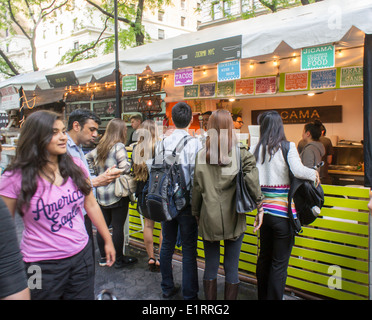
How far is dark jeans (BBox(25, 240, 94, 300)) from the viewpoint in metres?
1.84

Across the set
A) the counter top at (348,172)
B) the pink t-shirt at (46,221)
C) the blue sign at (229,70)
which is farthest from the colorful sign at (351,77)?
the pink t-shirt at (46,221)

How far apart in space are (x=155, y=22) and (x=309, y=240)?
43566 millimetres

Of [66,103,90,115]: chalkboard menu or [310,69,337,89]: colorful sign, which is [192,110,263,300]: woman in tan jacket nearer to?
[310,69,337,89]: colorful sign

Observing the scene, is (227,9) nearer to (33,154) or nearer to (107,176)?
(107,176)

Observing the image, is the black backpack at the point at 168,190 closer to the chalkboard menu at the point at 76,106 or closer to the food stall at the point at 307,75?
the food stall at the point at 307,75

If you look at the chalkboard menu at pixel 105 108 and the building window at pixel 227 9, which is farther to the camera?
the building window at pixel 227 9

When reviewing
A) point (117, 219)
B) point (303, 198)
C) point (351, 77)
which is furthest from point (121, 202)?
point (351, 77)

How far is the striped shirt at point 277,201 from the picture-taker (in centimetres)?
274

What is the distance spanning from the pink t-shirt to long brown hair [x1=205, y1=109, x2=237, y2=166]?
49.0 inches

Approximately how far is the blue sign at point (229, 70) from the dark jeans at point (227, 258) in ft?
8.37

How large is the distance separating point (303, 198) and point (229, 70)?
2.41m

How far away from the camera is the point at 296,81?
5.89 meters

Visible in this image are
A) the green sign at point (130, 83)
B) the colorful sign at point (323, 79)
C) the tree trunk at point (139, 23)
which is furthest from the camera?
the tree trunk at point (139, 23)

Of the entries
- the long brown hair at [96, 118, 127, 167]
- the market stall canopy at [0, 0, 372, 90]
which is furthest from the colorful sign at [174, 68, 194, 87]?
the long brown hair at [96, 118, 127, 167]
